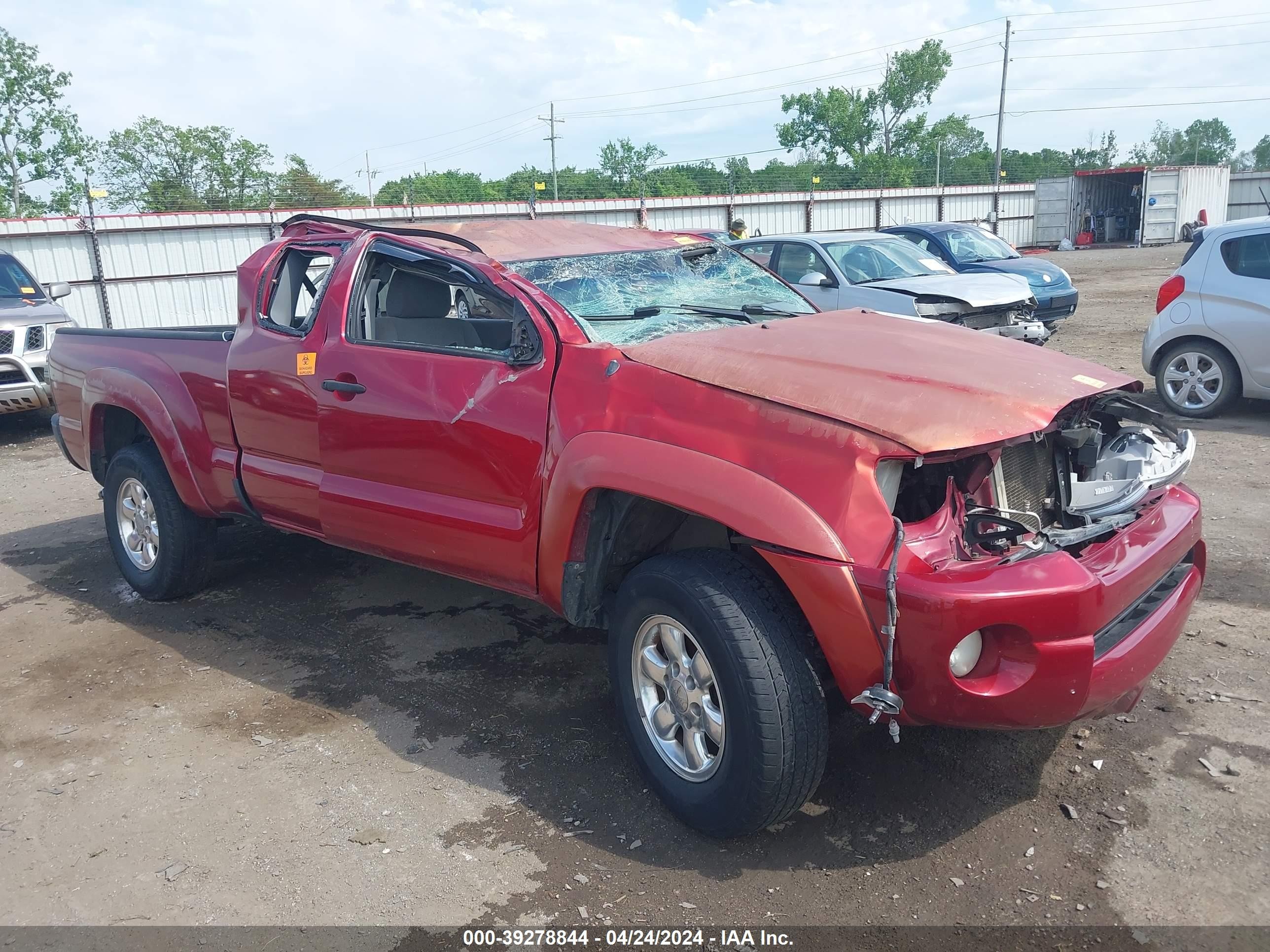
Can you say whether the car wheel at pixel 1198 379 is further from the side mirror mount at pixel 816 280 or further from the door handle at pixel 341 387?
the door handle at pixel 341 387

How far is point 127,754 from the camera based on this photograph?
385 cm

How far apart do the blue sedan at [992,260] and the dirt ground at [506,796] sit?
30.2ft

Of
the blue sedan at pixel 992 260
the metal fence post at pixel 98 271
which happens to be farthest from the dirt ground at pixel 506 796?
the metal fence post at pixel 98 271

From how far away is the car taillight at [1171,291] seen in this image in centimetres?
838

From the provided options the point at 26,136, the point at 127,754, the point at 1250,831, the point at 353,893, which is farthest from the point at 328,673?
the point at 26,136

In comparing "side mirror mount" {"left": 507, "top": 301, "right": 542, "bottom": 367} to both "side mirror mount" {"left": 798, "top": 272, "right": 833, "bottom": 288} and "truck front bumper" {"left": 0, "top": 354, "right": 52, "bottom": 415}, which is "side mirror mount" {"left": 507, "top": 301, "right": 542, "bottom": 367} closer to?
"side mirror mount" {"left": 798, "top": 272, "right": 833, "bottom": 288}

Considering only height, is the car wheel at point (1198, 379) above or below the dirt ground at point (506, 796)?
above

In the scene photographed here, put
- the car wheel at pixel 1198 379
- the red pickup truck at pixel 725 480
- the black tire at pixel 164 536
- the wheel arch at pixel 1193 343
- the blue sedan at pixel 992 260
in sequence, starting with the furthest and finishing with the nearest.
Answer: the blue sedan at pixel 992 260
the car wheel at pixel 1198 379
the wheel arch at pixel 1193 343
the black tire at pixel 164 536
the red pickup truck at pixel 725 480

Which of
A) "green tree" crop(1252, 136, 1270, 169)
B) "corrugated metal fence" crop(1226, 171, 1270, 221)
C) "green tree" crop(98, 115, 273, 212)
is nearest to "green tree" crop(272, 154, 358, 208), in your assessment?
"green tree" crop(98, 115, 273, 212)

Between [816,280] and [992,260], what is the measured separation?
472 cm

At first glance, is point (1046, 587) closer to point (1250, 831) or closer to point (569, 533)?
point (1250, 831)

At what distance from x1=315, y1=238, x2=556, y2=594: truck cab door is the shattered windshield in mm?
250

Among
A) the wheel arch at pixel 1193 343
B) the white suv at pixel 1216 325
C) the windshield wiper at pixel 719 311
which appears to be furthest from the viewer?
the wheel arch at pixel 1193 343

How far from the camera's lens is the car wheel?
817cm
